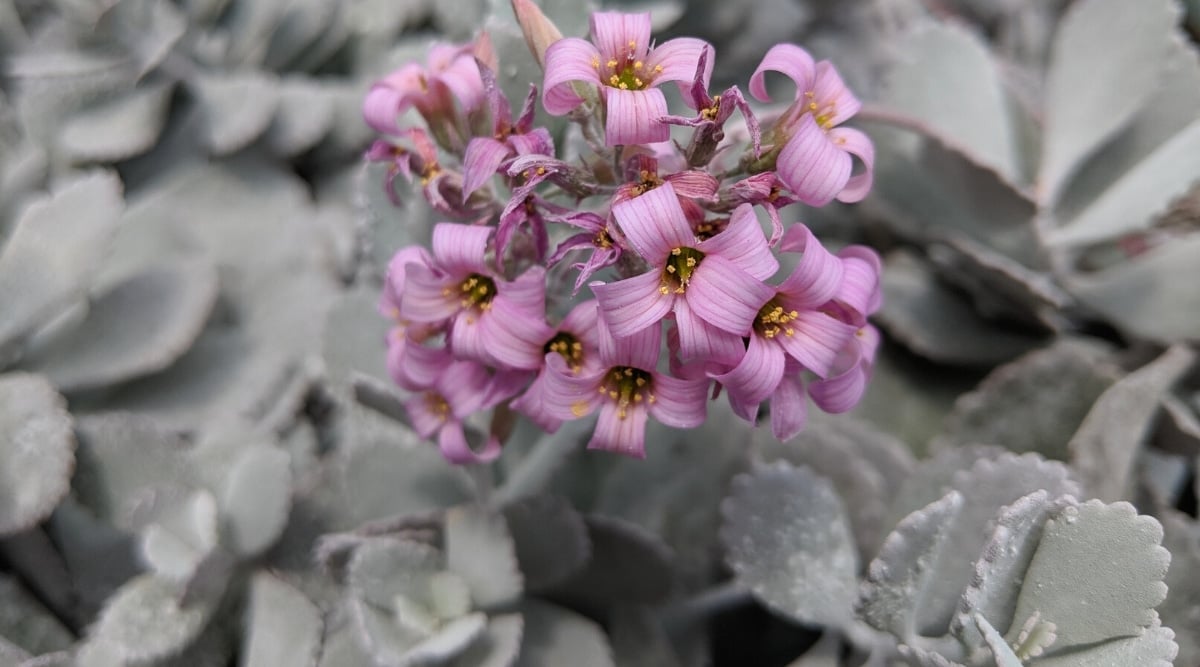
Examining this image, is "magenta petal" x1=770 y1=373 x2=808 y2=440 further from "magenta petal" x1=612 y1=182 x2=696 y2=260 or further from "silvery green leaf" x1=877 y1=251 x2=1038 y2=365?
Answer: "silvery green leaf" x1=877 y1=251 x2=1038 y2=365

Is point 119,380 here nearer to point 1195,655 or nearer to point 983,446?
point 983,446

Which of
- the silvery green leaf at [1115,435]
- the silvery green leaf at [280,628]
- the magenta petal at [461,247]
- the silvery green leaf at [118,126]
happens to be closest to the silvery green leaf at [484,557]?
the silvery green leaf at [280,628]

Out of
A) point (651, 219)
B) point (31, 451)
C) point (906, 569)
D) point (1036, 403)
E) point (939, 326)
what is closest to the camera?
point (651, 219)

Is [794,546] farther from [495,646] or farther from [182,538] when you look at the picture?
Answer: [182,538]

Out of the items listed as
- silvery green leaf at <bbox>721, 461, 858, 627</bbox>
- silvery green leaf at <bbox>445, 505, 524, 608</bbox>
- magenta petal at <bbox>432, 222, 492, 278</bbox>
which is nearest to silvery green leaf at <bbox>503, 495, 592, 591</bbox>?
silvery green leaf at <bbox>445, 505, 524, 608</bbox>

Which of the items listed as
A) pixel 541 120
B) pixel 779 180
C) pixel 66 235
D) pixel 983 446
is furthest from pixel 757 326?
pixel 66 235

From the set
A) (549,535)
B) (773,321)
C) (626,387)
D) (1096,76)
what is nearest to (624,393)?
(626,387)

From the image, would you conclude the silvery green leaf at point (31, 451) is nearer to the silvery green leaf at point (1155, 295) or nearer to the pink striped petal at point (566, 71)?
the pink striped petal at point (566, 71)

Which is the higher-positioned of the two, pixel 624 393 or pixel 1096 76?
pixel 1096 76
